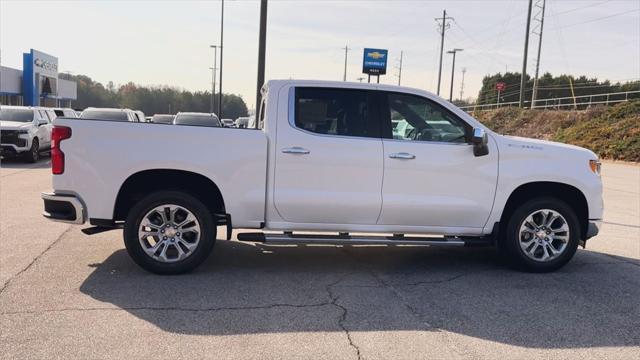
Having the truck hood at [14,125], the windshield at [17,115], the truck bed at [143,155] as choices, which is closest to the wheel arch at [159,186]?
the truck bed at [143,155]

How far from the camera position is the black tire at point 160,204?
5.69 meters

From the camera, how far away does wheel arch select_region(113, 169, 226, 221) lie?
5824 mm

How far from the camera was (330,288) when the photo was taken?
18.4 feet

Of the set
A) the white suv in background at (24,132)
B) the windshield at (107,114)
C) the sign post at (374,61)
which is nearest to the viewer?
the white suv in background at (24,132)

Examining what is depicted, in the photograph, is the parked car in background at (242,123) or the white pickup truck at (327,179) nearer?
the white pickup truck at (327,179)

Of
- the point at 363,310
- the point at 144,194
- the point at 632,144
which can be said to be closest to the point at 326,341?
the point at 363,310

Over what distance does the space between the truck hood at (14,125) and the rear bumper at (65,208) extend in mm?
13027

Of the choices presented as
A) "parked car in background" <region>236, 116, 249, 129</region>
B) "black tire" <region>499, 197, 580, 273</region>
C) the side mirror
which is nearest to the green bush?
"parked car in background" <region>236, 116, 249, 129</region>

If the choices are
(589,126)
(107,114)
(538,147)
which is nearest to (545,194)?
(538,147)

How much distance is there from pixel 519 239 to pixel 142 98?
97.6 metres

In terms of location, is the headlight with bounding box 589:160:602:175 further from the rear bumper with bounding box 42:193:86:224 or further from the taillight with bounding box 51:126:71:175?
the taillight with bounding box 51:126:71:175

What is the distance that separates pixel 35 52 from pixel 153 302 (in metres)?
50.2

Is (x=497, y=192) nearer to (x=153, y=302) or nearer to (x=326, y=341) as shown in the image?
(x=326, y=341)

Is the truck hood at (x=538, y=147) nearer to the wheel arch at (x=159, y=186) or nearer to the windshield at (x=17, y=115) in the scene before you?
the wheel arch at (x=159, y=186)
